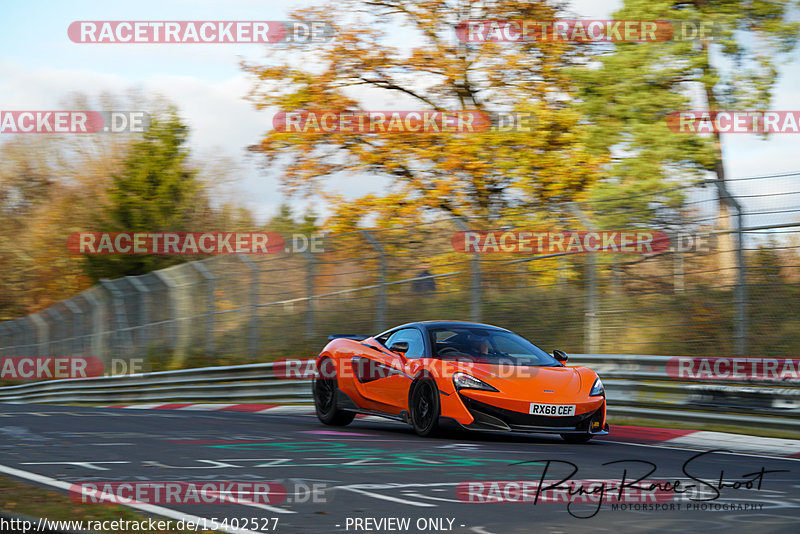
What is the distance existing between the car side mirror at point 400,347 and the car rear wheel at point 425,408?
0.55m

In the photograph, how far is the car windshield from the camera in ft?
33.9

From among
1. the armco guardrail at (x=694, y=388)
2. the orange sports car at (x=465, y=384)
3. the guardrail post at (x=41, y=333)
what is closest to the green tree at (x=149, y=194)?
the guardrail post at (x=41, y=333)

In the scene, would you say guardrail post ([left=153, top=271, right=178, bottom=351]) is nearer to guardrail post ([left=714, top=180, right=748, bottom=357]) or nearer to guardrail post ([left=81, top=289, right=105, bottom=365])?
guardrail post ([left=81, top=289, right=105, bottom=365])

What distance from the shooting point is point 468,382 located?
31.5 feet

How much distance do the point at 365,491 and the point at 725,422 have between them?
5.71 metres

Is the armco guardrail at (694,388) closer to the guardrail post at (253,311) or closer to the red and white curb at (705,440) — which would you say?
the red and white curb at (705,440)

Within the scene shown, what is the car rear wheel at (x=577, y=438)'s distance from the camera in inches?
389

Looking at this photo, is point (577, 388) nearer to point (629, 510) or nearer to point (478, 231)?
point (629, 510)

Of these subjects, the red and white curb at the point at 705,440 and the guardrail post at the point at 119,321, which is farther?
the guardrail post at the point at 119,321

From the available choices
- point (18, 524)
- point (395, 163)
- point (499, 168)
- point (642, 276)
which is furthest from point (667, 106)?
point (18, 524)

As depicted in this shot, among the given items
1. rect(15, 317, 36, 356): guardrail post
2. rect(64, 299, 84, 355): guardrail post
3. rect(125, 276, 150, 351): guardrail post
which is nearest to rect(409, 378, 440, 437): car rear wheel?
rect(125, 276, 150, 351): guardrail post

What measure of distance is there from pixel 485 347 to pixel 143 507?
5570 millimetres

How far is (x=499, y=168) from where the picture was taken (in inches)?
895

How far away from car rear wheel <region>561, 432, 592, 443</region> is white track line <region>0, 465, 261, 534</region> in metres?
5.11
